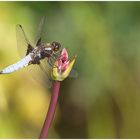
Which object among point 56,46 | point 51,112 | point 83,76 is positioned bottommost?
point 51,112

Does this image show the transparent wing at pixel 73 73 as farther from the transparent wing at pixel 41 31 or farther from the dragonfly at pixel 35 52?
the transparent wing at pixel 41 31

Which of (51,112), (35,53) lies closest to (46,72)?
(35,53)

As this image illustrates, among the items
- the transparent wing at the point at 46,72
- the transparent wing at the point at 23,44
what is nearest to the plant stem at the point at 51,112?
the transparent wing at the point at 46,72

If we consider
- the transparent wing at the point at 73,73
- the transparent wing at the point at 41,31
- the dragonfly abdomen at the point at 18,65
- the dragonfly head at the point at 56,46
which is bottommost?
the transparent wing at the point at 73,73

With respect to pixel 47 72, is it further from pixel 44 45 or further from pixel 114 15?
pixel 114 15

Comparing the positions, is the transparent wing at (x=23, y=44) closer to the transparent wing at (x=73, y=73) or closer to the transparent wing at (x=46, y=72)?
the transparent wing at (x=46, y=72)

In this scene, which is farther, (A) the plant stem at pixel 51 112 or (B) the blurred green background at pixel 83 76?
(B) the blurred green background at pixel 83 76

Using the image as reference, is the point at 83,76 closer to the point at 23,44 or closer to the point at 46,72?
the point at 46,72

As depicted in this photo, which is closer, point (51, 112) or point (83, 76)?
point (51, 112)

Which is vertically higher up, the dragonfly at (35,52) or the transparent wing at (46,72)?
the dragonfly at (35,52)
